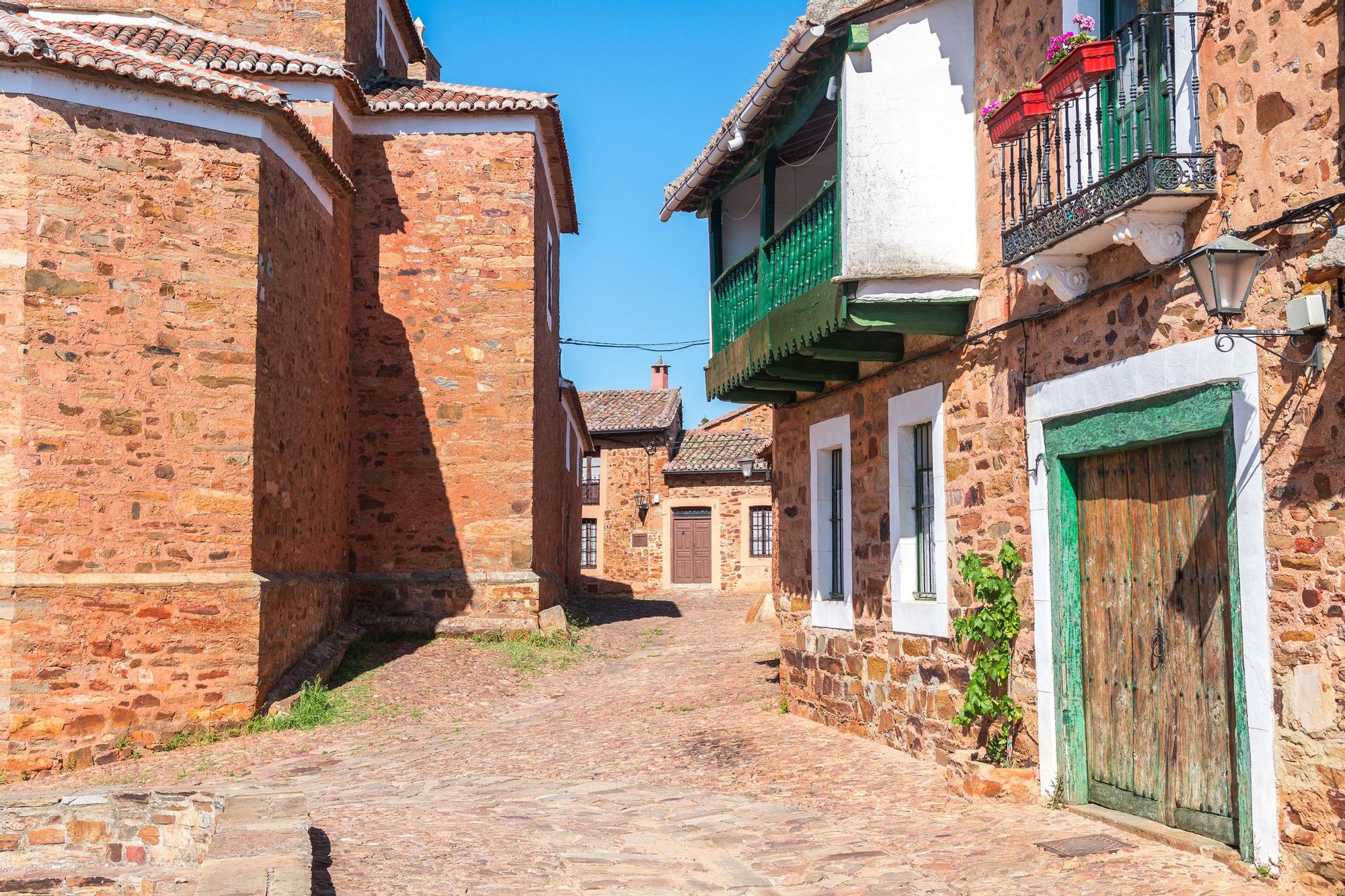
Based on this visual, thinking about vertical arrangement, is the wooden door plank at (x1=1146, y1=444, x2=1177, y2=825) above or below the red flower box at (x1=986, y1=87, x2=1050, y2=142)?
Answer: below

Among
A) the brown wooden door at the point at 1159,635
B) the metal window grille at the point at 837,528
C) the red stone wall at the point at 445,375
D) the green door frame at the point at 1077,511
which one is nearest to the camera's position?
the green door frame at the point at 1077,511

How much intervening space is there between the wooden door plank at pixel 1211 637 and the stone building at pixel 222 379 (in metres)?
7.94

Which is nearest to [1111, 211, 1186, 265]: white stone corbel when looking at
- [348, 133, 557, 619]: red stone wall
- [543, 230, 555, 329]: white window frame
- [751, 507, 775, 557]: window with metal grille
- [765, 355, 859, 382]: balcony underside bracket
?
[765, 355, 859, 382]: balcony underside bracket

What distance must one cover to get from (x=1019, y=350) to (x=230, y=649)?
7.20 meters

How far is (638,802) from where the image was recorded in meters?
7.86

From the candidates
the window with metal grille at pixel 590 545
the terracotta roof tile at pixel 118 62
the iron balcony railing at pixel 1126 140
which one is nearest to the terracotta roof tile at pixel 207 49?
the terracotta roof tile at pixel 118 62

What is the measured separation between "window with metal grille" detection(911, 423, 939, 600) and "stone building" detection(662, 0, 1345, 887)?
0.08 ft

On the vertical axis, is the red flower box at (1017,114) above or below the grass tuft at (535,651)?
above

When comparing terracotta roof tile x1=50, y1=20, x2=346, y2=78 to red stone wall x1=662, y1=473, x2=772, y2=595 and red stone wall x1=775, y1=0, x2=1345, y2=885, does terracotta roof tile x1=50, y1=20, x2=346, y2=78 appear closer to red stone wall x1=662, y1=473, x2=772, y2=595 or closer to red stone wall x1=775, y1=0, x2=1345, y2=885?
red stone wall x1=775, y1=0, x2=1345, y2=885

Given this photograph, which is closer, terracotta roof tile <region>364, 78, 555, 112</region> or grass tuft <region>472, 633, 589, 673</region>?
grass tuft <region>472, 633, 589, 673</region>

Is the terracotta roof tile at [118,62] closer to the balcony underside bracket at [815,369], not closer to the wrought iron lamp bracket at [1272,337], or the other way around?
the balcony underside bracket at [815,369]

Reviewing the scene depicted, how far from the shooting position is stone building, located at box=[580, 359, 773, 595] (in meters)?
30.0

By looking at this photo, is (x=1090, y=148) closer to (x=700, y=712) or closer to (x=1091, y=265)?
(x=1091, y=265)

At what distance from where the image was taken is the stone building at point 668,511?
30.0 meters
